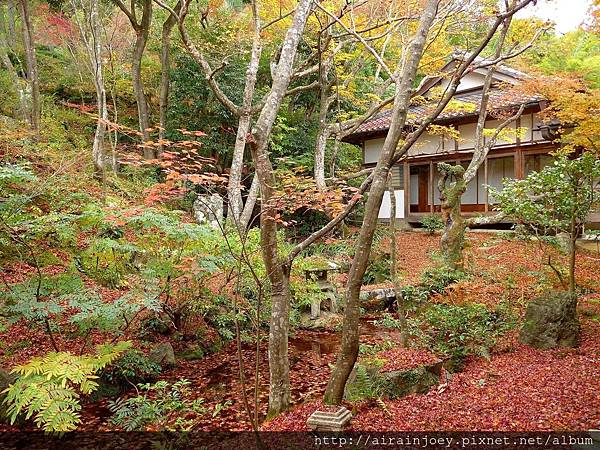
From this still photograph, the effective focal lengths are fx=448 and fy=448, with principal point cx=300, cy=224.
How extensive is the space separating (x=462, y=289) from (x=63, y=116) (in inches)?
664

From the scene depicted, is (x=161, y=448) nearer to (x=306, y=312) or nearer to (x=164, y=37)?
(x=306, y=312)

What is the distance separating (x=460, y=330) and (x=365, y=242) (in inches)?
164

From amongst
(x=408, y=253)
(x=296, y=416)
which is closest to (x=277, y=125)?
(x=408, y=253)

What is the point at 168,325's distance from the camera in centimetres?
925

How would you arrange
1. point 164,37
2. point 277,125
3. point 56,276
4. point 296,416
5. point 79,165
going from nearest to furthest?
1. point 296,416
2. point 56,276
3. point 79,165
4. point 164,37
5. point 277,125

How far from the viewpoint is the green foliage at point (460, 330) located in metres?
7.34

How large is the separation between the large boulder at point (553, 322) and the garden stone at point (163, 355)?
6.32 metres

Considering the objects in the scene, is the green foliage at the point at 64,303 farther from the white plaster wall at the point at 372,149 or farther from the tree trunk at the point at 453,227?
the white plaster wall at the point at 372,149

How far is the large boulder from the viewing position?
7.21 meters

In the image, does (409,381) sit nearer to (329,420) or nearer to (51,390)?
(329,420)

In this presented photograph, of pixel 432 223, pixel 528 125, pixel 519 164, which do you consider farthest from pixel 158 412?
pixel 528 125

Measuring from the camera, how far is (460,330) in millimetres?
7672

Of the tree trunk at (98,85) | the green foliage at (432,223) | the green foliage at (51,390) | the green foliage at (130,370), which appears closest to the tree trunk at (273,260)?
the green foliage at (51,390)

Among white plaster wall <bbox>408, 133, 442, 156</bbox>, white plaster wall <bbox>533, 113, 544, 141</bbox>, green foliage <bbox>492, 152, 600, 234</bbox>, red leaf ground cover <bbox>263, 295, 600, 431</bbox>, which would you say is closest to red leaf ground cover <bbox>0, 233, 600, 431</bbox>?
red leaf ground cover <bbox>263, 295, 600, 431</bbox>
